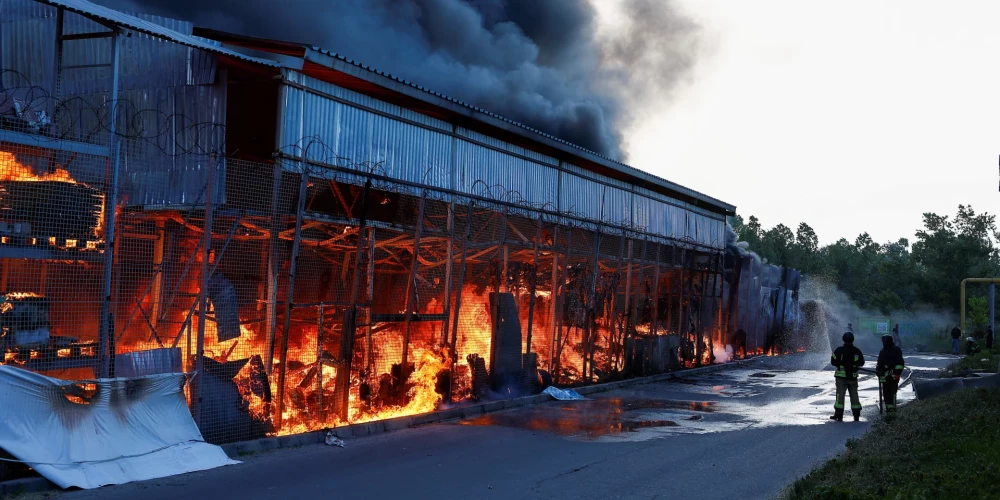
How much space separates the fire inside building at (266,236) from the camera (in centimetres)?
891

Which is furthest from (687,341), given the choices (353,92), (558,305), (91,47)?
(91,47)

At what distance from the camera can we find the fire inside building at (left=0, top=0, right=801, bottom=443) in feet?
29.2

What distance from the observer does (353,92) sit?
48.7 feet

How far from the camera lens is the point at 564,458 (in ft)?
31.1

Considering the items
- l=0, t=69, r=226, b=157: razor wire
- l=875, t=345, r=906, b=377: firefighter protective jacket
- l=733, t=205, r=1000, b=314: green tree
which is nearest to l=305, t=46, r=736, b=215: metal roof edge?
l=0, t=69, r=226, b=157: razor wire

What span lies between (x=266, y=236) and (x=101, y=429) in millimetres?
4403

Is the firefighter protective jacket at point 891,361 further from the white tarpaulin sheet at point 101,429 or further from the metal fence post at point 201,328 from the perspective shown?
the metal fence post at point 201,328

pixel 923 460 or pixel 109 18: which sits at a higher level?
pixel 109 18

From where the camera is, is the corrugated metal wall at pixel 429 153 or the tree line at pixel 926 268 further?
the tree line at pixel 926 268

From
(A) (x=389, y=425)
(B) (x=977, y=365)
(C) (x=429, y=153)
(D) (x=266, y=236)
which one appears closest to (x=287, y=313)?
(D) (x=266, y=236)

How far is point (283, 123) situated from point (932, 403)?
493 inches

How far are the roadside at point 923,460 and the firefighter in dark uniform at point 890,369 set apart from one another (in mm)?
1726

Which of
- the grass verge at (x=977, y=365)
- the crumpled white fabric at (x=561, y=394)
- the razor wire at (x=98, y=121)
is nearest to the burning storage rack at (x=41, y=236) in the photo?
the razor wire at (x=98, y=121)

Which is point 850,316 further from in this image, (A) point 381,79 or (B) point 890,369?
(A) point 381,79
